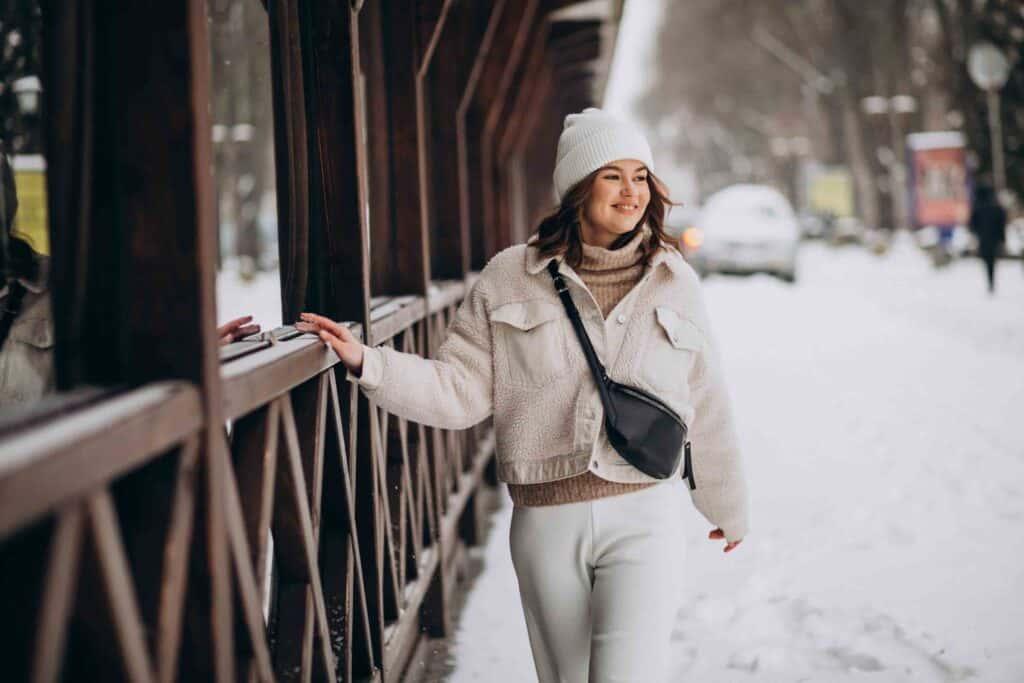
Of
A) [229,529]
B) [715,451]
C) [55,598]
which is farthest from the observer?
[715,451]

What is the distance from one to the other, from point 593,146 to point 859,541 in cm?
377

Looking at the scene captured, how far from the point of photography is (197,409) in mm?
2010

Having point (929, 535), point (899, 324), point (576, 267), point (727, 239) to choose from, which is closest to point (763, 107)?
point (727, 239)

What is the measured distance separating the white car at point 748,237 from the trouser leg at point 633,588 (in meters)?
22.2

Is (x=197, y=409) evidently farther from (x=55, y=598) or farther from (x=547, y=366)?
(x=547, y=366)

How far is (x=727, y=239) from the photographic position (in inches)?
989

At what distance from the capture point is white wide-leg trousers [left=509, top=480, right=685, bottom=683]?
2.89 metres

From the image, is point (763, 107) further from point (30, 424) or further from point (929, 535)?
point (30, 424)

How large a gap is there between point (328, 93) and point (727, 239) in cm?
2195

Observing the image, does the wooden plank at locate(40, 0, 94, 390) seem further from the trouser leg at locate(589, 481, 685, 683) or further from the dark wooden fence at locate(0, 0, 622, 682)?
the trouser leg at locate(589, 481, 685, 683)

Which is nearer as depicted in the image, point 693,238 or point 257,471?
point 257,471

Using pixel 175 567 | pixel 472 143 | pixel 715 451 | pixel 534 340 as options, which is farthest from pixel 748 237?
pixel 175 567

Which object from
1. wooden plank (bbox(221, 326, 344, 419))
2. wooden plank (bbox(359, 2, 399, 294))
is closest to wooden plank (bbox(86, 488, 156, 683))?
wooden plank (bbox(221, 326, 344, 419))

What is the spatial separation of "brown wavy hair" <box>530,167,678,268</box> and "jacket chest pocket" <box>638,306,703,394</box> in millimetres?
154
